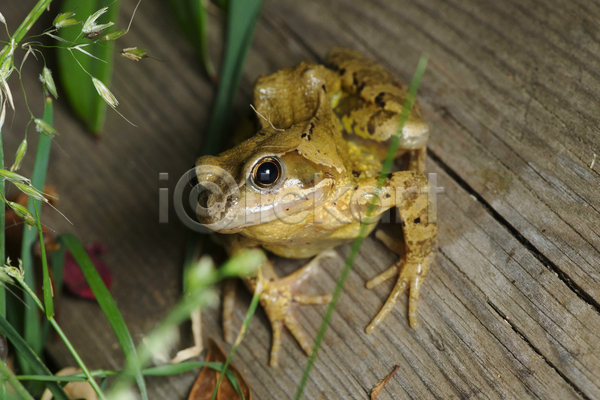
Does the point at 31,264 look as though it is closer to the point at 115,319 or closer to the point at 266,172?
the point at 115,319

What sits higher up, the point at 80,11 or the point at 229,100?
the point at 80,11

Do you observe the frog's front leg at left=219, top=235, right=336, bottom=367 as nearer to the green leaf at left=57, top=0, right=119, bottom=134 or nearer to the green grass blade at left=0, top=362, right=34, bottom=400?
the green grass blade at left=0, top=362, right=34, bottom=400

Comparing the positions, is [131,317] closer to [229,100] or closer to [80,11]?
[229,100]

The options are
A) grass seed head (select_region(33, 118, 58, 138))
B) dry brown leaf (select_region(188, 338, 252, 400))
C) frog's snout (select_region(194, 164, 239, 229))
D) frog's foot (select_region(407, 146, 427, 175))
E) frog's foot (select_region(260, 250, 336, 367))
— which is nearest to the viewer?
grass seed head (select_region(33, 118, 58, 138))

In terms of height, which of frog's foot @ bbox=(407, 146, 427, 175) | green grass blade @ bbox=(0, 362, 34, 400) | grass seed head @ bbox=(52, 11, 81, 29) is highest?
grass seed head @ bbox=(52, 11, 81, 29)

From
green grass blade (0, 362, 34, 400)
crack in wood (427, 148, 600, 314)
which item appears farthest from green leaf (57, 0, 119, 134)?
crack in wood (427, 148, 600, 314)

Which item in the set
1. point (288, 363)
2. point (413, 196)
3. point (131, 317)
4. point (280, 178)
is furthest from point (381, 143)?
point (131, 317)

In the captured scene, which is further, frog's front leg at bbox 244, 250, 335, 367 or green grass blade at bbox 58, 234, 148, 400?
frog's front leg at bbox 244, 250, 335, 367

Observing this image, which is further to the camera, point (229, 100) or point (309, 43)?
point (309, 43)
